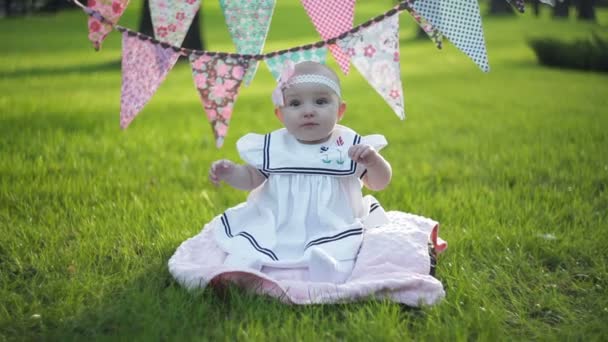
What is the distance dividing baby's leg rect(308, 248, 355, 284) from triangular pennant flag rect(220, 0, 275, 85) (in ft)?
3.34

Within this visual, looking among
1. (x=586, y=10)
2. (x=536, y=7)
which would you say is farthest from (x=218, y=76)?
(x=586, y=10)

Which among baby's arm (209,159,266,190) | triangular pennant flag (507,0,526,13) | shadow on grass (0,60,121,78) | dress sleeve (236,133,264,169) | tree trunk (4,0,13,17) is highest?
triangular pennant flag (507,0,526,13)

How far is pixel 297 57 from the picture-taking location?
3.06 m

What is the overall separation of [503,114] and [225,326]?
6.10 m

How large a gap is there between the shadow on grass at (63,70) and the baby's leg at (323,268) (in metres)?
9.55

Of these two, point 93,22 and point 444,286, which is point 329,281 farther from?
point 93,22

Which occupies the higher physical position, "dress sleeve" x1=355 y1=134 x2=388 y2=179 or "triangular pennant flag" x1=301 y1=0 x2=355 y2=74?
"triangular pennant flag" x1=301 y1=0 x2=355 y2=74

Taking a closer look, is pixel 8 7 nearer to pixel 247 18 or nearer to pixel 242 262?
pixel 247 18

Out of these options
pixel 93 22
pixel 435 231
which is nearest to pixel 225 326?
pixel 435 231

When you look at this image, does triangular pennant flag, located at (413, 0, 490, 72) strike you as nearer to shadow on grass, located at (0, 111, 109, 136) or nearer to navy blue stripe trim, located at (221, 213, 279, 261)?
navy blue stripe trim, located at (221, 213, 279, 261)

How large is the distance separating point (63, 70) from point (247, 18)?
1051cm

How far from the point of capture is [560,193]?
4.07 meters

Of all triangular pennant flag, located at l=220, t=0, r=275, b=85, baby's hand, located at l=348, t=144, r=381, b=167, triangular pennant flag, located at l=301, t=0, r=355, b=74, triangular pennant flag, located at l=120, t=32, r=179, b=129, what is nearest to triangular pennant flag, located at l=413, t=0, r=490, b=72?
triangular pennant flag, located at l=301, t=0, r=355, b=74

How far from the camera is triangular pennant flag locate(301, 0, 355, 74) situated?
3023 mm
